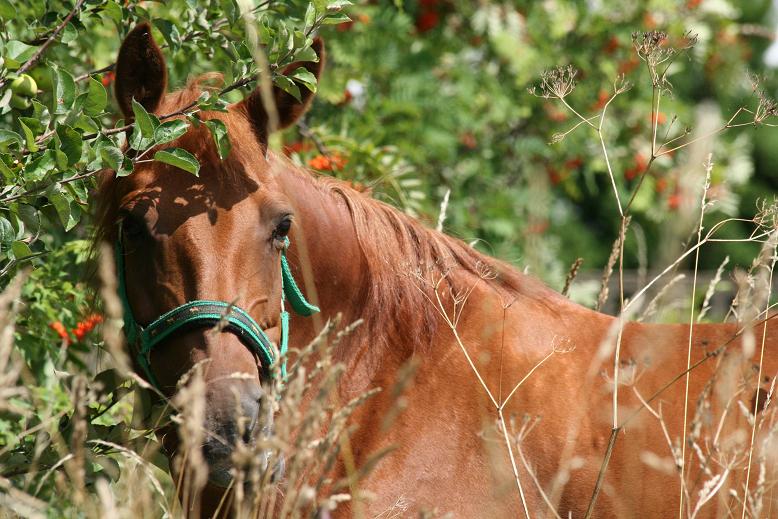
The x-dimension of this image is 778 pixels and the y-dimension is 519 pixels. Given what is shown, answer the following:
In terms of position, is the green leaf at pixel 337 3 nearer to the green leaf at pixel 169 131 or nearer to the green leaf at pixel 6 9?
the green leaf at pixel 169 131

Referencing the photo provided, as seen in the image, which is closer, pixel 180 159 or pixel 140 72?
pixel 180 159

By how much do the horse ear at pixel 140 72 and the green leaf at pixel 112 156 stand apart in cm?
32

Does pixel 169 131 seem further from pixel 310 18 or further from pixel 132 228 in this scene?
pixel 310 18

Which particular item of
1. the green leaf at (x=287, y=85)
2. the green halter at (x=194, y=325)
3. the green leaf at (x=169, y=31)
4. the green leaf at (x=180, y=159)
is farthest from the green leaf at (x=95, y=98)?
the green leaf at (x=169, y=31)

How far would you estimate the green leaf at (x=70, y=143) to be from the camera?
7.05 feet

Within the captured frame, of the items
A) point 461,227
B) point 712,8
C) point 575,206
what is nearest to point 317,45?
point 461,227

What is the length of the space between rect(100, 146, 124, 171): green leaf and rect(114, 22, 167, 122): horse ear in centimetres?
32

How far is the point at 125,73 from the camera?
8.11ft

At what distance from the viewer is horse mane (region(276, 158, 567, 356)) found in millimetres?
2713

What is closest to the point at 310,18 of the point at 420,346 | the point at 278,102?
the point at 278,102

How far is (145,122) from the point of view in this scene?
2.18m

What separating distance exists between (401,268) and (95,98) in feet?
3.39

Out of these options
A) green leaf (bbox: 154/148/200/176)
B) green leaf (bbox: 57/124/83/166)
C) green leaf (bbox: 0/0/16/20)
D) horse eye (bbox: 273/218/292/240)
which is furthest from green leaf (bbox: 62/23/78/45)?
horse eye (bbox: 273/218/292/240)

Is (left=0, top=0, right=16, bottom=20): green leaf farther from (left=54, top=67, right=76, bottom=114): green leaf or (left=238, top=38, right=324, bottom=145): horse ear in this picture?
(left=238, top=38, right=324, bottom=145): horse ear
